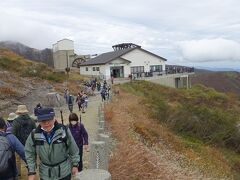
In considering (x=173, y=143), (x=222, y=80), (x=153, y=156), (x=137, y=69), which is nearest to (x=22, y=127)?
(x=153, y=156)

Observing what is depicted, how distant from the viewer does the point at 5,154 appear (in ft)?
18.3

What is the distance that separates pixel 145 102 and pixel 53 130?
24734 mm

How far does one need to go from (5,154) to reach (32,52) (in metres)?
118

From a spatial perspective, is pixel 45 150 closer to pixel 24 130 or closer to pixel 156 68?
pixel 24 130

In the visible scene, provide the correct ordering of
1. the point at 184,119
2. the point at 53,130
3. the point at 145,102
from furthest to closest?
1. the point at 145,102
2. the point at 184,119
3. the point at 53,130

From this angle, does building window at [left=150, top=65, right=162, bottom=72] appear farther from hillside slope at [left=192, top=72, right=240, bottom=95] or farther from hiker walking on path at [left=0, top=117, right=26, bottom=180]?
hillside slope at [left=192, top=72, right=240, bottom=95]

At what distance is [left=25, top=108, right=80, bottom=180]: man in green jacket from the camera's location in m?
5.23

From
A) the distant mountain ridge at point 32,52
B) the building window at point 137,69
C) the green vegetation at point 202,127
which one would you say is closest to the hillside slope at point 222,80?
the distant mountain ridge at point 32,52

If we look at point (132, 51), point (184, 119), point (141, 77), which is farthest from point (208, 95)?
point (184, 119)

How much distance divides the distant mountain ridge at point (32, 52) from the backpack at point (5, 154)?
103m

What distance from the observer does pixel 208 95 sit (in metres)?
46.8

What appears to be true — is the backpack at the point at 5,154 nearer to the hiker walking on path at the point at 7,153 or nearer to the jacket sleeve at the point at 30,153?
the hiker walking on path at the point at 7,153

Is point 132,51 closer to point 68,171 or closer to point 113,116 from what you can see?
point 113,116

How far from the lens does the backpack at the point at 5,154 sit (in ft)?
18.2
